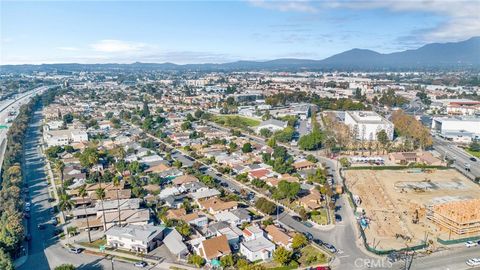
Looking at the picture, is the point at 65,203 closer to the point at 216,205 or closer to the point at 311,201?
the point at 216,205

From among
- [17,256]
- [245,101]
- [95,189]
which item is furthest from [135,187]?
[245,101]

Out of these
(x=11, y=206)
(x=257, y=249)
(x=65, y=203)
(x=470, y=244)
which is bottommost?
(x=470, y=244)

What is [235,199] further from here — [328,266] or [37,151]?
[37,151]

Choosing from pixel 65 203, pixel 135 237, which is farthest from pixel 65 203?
pixel 135 237

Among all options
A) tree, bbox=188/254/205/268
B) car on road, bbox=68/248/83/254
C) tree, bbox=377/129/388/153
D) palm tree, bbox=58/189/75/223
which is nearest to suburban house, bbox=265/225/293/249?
tree, bbox=188/254/205/268

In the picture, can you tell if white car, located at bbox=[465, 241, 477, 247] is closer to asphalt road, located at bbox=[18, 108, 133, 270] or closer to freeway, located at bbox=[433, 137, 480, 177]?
freeway, located at bbox=[433, 137, 480, 177]

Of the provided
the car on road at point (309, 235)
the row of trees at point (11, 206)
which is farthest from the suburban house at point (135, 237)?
the car on road at point (309, 235)
